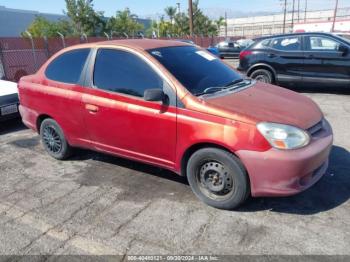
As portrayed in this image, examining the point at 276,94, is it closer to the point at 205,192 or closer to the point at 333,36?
the point at 205,192

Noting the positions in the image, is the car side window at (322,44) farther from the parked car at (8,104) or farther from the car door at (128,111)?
the parked car at (8,104)

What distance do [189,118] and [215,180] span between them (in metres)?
0.68

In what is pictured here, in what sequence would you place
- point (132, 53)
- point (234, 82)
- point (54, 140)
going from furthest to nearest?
point (54, 140), point (234, 82), point (132, 53)

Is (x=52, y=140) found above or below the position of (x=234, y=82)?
below

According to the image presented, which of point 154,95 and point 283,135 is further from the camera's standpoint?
point 154,95

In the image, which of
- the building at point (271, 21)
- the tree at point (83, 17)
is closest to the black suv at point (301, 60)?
the tree at point (83, 17)

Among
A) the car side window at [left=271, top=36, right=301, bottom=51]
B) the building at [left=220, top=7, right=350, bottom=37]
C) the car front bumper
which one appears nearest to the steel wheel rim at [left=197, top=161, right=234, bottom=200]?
the car front bumper

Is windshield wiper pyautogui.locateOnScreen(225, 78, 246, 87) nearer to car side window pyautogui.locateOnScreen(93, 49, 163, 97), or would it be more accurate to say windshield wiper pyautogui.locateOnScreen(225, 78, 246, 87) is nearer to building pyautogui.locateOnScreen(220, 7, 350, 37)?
car side window pyautogui.locateOnScreen(93, 49, 163, 97)

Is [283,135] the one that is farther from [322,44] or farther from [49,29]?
[49,29]

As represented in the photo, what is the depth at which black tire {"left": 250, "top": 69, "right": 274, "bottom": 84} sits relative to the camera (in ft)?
32.3

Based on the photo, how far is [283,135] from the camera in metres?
3.35

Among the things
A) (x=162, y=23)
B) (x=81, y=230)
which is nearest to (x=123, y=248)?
(x=81, y=230)

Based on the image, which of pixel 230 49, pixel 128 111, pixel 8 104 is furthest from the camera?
pixel 230 49

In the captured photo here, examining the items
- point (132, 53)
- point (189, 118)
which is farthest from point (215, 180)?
point (132, 53)
